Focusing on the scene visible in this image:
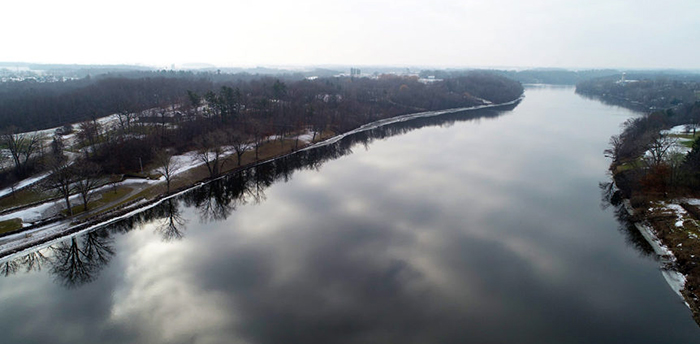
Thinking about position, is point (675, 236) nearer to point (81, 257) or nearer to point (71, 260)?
point (81, 257)

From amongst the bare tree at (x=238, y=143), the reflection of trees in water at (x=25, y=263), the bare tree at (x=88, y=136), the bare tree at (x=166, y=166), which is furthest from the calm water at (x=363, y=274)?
the bare tree at (x=88, y=136)

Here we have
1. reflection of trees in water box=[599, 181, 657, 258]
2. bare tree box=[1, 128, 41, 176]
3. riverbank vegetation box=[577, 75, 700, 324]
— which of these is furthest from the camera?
bare tree box=[1, 128, 41, 176]

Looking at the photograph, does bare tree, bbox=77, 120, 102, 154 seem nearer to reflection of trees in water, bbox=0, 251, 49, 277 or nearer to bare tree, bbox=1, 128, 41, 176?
bare tree, bbox=1, 128, 41, 176

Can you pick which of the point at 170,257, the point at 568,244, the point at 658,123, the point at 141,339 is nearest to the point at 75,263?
the point at 170,257

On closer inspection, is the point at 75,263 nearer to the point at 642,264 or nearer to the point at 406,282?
the point at 406,282

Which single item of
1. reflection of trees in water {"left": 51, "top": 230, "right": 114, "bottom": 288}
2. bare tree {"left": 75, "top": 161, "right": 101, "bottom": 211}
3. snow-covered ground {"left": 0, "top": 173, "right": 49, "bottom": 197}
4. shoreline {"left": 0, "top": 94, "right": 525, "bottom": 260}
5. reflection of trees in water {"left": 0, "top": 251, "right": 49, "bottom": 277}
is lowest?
reflection of trees in water {"left": 51, "top": 230, "right": 114, "bottom": 288}

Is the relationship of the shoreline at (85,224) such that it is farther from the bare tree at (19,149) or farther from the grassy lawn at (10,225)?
the bare tree at (19,149)

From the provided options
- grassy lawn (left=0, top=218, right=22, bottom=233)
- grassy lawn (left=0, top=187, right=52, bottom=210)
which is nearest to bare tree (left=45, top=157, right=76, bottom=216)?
grassy lawn (left=0, top=187, right=52, bottom=210)
